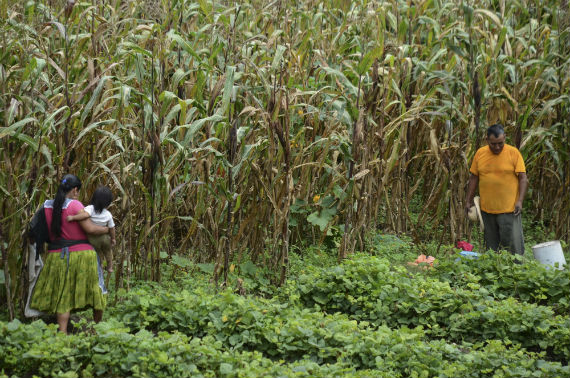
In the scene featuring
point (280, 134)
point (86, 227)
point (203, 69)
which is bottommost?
point (86, 227)

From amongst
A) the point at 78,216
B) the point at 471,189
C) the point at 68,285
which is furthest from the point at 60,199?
the point at 471,189

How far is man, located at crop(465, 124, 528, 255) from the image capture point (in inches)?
262

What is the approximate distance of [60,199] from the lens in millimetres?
4727

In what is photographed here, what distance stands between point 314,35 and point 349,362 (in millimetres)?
4255

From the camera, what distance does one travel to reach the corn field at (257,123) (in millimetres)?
5223

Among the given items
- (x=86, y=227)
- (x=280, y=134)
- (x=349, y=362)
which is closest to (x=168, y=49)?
(x=280, y=134)

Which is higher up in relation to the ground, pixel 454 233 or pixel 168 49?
pixel 168 49

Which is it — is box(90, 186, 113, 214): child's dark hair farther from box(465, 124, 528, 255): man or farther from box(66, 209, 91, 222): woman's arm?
box(465, 124, 528, 255): man

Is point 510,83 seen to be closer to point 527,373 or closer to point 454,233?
point 454,233

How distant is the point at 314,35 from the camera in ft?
25.0

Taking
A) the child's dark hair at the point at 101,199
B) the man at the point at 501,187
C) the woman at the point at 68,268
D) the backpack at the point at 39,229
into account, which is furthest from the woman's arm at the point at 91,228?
the man at the point at 501,187

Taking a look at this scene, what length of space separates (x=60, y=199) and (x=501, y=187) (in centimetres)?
395

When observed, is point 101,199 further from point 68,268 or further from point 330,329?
point 330,329

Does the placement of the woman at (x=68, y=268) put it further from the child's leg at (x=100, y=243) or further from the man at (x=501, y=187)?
the man at (x=501, y=187)
